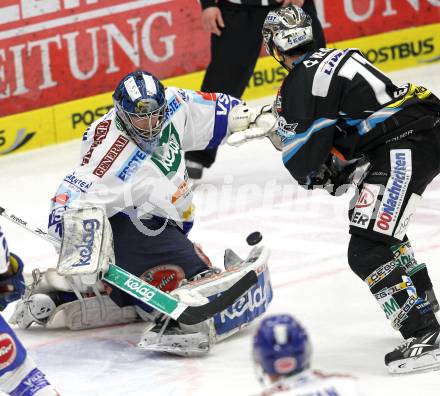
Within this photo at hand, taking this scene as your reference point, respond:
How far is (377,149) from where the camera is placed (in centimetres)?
442

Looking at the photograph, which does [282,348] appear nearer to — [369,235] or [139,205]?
[369,235]

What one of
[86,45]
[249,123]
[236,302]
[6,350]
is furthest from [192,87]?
[6,350]

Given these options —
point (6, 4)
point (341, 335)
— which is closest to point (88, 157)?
point (341, 335)

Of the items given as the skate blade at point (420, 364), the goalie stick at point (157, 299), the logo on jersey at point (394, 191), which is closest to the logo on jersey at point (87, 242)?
the goalie stick at point (157, 299)

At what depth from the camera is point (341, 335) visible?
4.82 m

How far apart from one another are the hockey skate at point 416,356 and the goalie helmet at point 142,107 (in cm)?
127

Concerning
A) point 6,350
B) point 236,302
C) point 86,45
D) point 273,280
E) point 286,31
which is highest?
point 286,31

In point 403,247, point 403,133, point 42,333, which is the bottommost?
point 42,333

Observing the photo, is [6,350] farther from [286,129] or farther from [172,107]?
[172,107]

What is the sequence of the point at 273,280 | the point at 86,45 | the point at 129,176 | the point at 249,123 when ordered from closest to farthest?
the point at 129,176 → the point at 249,123 → the point at 273,280 → the point at 86,45

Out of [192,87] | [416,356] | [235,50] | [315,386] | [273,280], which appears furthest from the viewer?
[192,87]

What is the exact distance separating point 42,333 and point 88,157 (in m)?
0.75

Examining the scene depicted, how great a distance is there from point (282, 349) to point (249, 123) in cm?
264

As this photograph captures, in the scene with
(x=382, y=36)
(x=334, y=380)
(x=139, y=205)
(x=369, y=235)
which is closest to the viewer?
(x=334, y=380)
